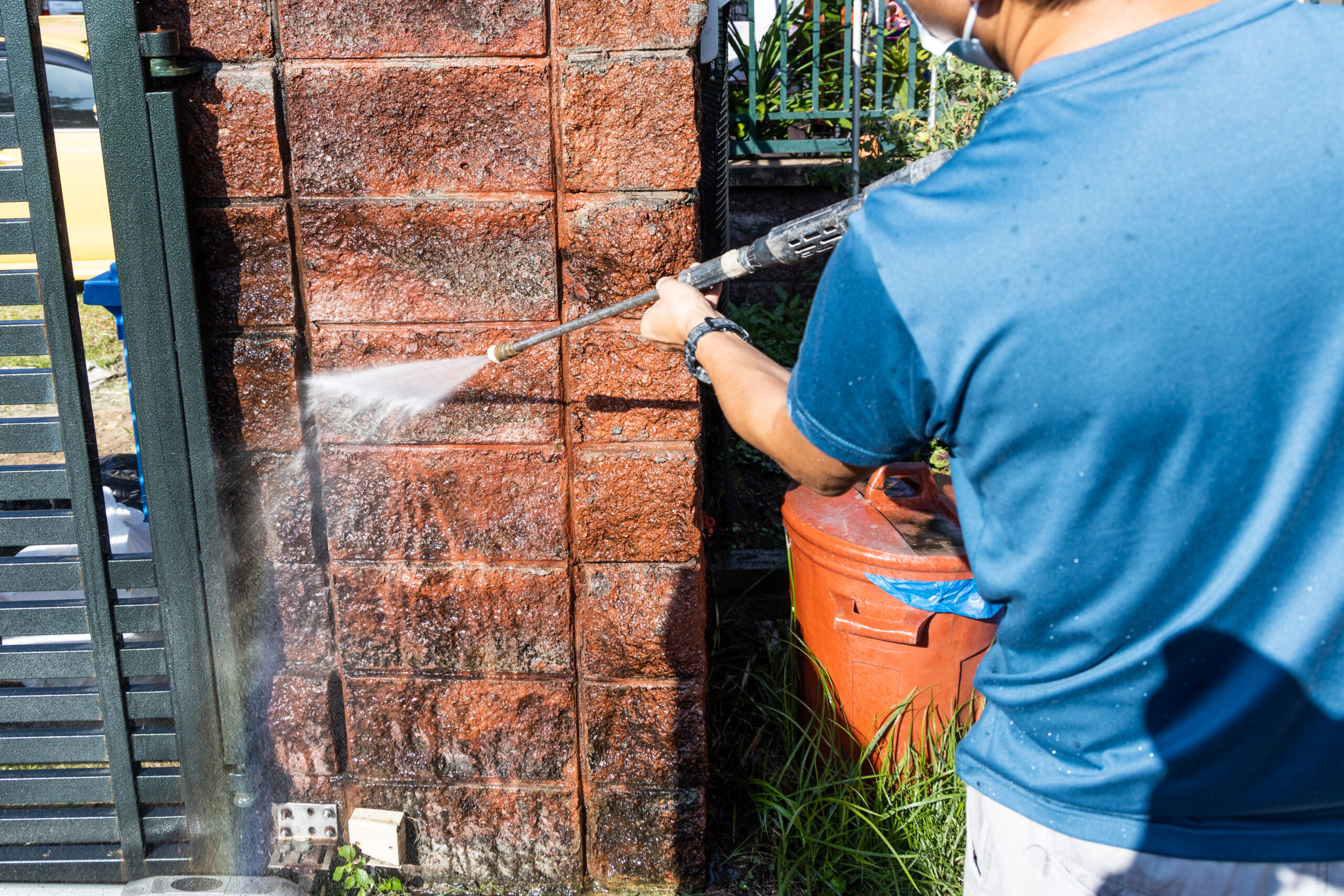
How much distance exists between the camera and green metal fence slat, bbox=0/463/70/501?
7.80 feet

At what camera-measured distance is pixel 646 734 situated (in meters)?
2.45

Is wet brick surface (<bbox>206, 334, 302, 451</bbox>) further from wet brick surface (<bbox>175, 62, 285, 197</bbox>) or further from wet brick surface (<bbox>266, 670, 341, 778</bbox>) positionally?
wet brick surface (<bbox>266, 670, 341, 778</bbox>)

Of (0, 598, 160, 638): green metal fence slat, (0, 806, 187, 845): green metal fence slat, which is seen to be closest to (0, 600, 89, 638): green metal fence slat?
(0, 598, 160, 638): green metal fence slat

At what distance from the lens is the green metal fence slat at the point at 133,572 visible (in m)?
2.40

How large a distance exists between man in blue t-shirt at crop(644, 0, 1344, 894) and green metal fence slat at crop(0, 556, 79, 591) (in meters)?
2.01

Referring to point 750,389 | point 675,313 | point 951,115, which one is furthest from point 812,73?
point 750,389

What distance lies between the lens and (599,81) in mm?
2082

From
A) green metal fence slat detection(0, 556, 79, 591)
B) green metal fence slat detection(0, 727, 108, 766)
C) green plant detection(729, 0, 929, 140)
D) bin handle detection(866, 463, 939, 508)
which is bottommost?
green metal fence slat detection(0, 727, 108, 766)

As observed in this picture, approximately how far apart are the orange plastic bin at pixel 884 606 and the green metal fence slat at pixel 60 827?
1.94 metres

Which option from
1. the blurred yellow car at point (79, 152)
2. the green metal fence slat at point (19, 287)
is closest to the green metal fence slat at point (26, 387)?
the green metal fence slat at point (19, 287)

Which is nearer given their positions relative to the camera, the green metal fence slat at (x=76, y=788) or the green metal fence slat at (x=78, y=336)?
the green metal fence slat at (x=78, y=336)

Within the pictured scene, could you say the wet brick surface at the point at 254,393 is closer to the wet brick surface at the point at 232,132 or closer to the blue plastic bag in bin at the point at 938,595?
the wet brick surface at the point at 232,132

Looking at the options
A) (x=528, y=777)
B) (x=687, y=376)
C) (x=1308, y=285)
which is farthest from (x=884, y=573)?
(x=1308, y=285)

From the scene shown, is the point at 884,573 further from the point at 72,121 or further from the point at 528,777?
the point at 72,121
